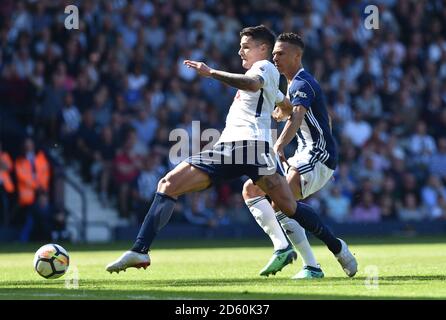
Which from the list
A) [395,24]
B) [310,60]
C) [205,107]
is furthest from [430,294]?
[395,24]

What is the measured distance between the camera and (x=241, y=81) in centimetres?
960

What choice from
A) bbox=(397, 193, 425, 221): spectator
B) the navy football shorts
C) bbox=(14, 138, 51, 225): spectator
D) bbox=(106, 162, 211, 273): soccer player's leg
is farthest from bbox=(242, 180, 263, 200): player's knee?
bbox=(397, 193, 425, 221): spectator

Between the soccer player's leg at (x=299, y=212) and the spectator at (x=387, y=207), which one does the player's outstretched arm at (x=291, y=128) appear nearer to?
the soccer player's leg at (x=299, y=212)

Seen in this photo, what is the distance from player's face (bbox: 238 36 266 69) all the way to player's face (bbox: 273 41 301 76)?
34.1 inches

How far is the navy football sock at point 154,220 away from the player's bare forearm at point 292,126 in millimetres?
1356

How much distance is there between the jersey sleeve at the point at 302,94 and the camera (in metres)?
10.8

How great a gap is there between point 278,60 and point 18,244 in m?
9.25

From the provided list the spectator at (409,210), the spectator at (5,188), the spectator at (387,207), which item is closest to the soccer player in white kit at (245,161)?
the spectator at (5,188)

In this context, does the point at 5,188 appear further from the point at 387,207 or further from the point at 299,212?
the point at 299,212

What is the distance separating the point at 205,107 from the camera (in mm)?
Answer: 21969

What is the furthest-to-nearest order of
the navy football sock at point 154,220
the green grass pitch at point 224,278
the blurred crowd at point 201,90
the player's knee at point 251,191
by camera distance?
1. the blurred crowd at point 201,90
2. the player's knee at point 251,191
3. the navy football sock at point 154,220
4. the green grass pitch at point 224,278

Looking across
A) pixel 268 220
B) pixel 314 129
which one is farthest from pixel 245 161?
pixel 314 129

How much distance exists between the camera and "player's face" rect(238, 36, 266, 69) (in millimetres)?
10320

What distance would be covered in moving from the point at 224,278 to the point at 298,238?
0.85 meters
